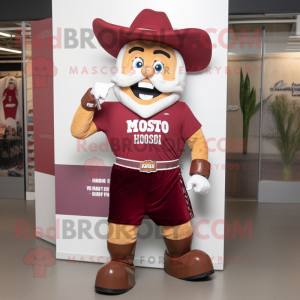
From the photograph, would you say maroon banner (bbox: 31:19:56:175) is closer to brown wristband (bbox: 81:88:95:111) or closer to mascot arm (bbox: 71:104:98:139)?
mascot arm (bbox: 71:104:98:139)

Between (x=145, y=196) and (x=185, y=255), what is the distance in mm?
492

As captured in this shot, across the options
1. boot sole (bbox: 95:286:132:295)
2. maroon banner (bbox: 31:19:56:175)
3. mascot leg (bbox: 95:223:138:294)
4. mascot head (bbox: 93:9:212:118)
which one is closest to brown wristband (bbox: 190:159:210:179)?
Answer: mascot head (bbox: 93:9:212:118)

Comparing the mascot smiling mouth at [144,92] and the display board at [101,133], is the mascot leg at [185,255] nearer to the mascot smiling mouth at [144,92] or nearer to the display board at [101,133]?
the display board at [101,133]

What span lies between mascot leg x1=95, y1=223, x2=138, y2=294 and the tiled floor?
0.06 m

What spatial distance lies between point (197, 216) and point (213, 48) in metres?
1.17

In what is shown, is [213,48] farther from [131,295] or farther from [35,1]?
[35,1]

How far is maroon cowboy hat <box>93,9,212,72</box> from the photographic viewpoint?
2.29m

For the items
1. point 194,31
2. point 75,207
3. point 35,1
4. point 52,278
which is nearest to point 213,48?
point 194,31

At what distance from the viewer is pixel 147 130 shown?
7.82 ft

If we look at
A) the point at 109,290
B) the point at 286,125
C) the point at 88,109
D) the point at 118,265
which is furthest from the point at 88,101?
the point at 286,125

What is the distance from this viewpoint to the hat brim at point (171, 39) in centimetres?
228

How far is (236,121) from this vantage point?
5.02 meters

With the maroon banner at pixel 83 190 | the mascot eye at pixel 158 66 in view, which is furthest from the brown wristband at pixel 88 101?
the maroon banner at pixel 83 190

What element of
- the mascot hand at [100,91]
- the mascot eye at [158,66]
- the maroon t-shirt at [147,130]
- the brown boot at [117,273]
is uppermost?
the mascot eye at [158,66]
